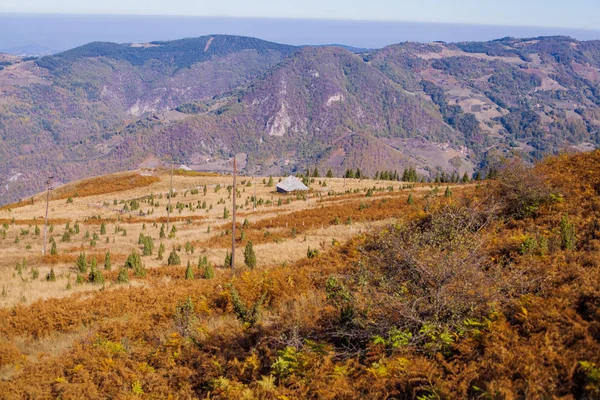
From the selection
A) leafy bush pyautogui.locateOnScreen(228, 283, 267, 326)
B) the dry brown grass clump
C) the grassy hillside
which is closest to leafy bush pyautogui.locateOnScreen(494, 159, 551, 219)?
the grassy hillside

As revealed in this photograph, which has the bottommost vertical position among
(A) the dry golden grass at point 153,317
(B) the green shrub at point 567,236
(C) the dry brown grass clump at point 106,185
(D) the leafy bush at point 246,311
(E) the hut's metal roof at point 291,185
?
(C) the dry brown grass clump at point 106,185

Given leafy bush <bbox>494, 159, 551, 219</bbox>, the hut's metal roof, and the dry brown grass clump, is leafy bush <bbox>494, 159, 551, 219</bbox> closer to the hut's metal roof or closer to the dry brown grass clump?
the hut's metal roof

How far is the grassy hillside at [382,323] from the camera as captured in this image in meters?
7.46

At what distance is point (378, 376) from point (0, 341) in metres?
11.5

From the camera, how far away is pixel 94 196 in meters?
71.3

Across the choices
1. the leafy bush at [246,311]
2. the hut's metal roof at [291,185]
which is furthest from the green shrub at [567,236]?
the hut's metal roof at [291,185]

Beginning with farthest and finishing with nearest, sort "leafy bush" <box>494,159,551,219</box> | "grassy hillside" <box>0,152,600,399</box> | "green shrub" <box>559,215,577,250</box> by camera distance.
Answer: "leafy bush" <box>494,159,551,219</box> < "green shrub" <box>559,215,577,250</box> < "grassy hillside" <box>0,152,600,399</box>

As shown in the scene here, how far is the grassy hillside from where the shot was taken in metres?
7.46

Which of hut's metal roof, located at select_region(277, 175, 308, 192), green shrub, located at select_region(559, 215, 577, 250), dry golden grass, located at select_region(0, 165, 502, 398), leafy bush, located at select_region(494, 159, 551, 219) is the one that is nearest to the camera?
dry golden grass, located at select_region(0, 165, 502, 398)

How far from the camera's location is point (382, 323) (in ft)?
29.2

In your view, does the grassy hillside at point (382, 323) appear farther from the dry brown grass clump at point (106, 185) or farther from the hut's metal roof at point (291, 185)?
the dry brown grass clump at point (106, 185)

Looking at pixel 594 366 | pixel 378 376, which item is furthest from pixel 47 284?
pixel 594 366

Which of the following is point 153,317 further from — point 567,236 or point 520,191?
point 520,191

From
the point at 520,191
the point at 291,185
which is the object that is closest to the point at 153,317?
the point at 520,191
